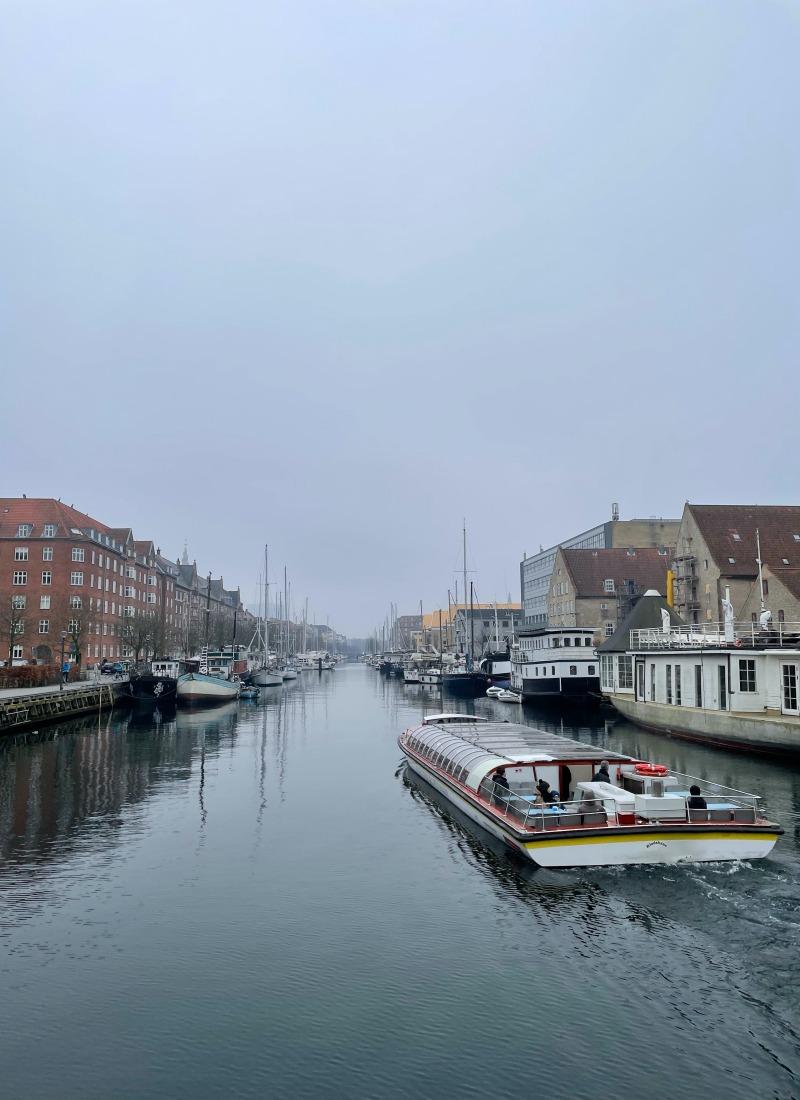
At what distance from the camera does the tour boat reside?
64.4 ft

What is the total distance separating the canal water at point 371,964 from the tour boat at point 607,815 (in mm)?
533

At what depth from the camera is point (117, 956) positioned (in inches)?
607

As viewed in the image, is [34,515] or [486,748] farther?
[34,515]

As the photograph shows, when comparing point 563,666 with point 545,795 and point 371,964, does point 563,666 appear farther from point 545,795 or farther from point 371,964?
point 371,964

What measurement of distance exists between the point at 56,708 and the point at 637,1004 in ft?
174

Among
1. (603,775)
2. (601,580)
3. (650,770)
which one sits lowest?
(603,775)

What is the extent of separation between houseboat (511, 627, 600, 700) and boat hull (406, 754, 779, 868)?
5164cm

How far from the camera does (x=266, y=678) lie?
367ft

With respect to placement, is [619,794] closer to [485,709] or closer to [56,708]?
[56,708]

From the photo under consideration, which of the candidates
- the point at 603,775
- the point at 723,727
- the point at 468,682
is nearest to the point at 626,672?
the point at 723,727

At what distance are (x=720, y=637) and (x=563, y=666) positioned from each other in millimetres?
26029

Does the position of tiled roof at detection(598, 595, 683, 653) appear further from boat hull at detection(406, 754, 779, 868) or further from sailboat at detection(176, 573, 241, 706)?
boat hull at detection(406, 754, 779, 868)

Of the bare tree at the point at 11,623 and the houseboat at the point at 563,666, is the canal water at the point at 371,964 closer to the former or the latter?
the houseboat at the point at 563,666

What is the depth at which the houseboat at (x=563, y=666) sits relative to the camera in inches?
2867
